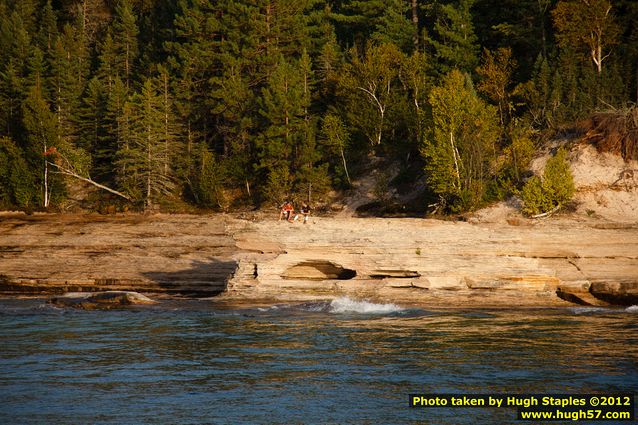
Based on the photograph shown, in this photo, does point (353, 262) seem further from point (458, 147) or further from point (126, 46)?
point (126, 46)

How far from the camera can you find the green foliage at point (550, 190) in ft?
120

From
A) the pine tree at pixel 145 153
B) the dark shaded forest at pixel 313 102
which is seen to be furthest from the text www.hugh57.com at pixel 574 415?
the pine tree at pixel 145 153

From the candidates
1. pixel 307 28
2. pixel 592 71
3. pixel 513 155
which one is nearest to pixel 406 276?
pixel 513 155

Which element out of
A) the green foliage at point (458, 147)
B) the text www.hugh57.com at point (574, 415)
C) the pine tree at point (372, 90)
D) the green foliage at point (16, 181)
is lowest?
the text www.hugh57.com at point (574, 415)

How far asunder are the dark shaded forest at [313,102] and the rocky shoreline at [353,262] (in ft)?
39.9

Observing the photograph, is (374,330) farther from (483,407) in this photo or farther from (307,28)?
(307,28)

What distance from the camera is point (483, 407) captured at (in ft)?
45.9

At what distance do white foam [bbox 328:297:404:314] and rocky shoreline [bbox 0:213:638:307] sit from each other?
0.51 meters

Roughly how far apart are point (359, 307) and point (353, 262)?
2.35m

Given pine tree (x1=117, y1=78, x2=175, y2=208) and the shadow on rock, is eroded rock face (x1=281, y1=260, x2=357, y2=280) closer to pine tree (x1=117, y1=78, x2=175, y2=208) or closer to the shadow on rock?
the shadow on rock

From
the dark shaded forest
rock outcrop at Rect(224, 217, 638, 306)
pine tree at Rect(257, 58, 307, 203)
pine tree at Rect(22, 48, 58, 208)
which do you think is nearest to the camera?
rock outcrop at Rect(224, 217, 638, 306)

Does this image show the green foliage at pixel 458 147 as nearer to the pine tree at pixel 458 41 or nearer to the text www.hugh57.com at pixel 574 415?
the pine tree at pixel 458 41

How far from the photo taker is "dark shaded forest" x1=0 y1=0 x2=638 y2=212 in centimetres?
4647

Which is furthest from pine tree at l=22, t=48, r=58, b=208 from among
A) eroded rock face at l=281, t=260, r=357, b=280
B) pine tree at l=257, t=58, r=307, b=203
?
eroded rock face at l=281, t=260, r=357, b=280
